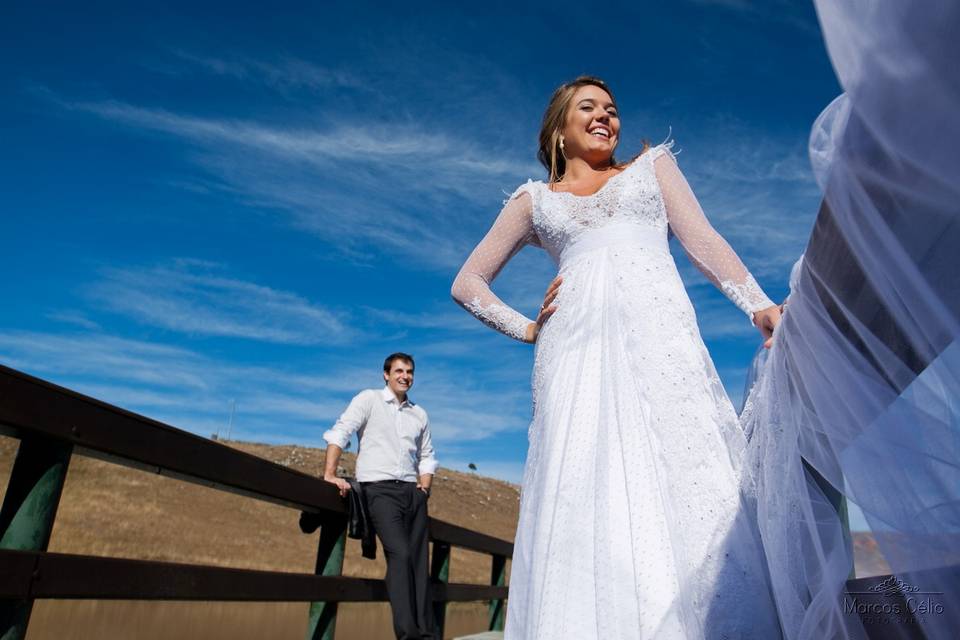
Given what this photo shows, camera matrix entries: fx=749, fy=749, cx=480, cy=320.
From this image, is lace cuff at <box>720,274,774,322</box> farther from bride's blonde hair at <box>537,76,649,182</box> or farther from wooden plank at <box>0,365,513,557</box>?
wooden plank at <box>0,365,513,557</box>

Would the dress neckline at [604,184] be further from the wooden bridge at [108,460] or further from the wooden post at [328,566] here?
the wooden post at [328,566]

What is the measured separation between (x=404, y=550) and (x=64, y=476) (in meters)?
2.81

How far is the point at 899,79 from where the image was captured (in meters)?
0.73

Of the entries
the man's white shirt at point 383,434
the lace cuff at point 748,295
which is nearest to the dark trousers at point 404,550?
the man's white shirt at point 383,434

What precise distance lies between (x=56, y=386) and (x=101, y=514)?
11004 mm

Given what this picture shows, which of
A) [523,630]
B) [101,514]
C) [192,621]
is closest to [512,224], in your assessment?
[523,630]

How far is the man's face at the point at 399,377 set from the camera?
5352 millimetres

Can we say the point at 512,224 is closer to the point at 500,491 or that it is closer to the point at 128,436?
the point at 128,436

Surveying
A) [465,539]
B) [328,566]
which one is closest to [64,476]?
[328,566]

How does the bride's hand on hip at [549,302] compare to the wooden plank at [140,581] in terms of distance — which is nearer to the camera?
the wooden plank at [140,581]

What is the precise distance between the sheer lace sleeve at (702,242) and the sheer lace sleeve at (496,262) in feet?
1.53

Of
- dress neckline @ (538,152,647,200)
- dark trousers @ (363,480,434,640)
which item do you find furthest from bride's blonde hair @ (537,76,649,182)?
dark trousers @ (363,480,434,640)

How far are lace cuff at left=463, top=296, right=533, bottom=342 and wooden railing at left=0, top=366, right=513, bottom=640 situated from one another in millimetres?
1082

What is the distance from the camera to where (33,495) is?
192cm
